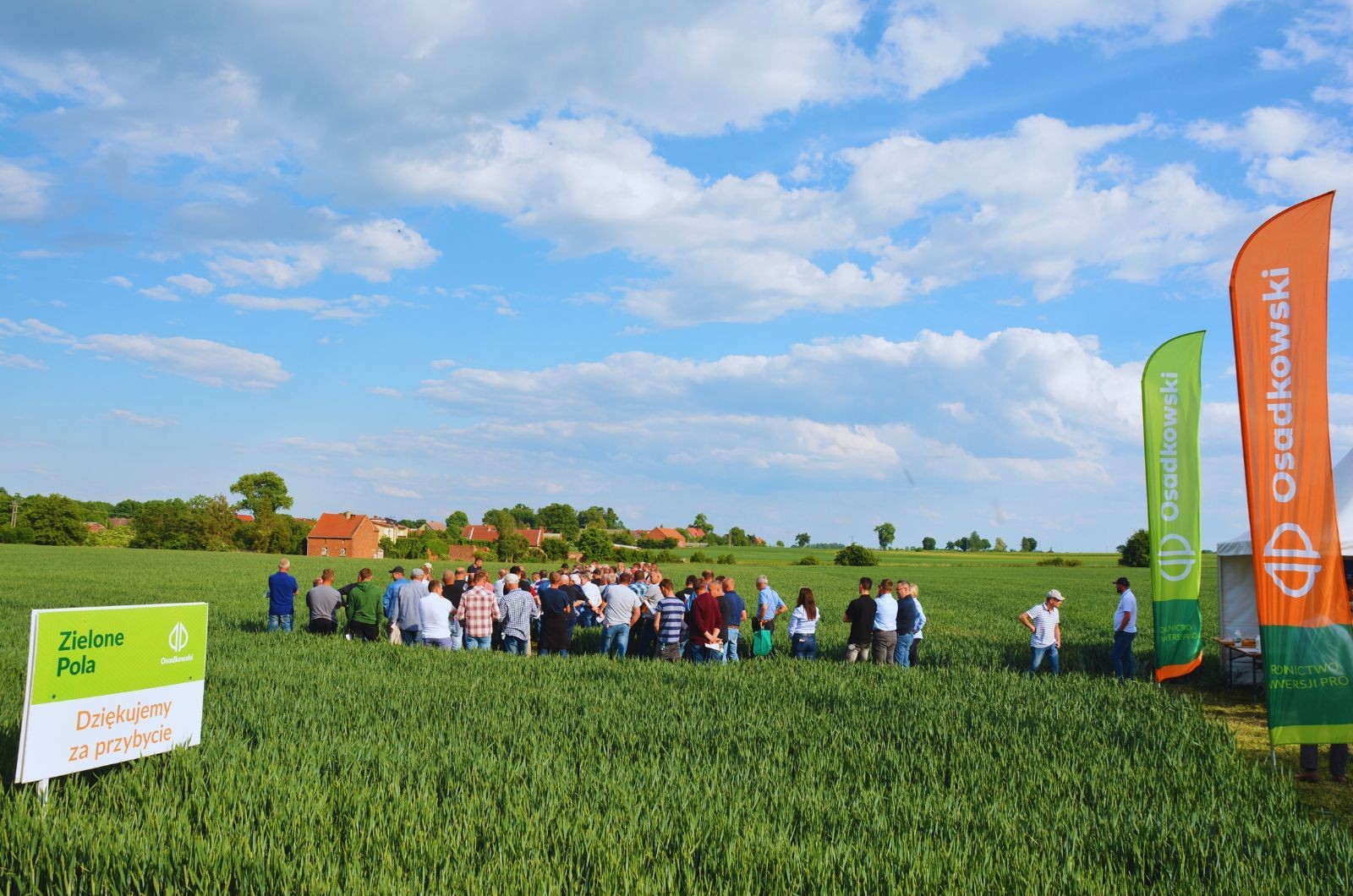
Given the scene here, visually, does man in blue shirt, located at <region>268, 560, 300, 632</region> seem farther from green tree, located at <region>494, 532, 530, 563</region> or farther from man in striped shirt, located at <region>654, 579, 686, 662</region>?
green tree, located at <region>494, 532, 530, 563</region>

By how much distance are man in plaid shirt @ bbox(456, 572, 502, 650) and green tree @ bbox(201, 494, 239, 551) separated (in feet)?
269

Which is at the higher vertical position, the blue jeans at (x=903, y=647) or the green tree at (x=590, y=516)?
the green tree at (x=590, y=516)

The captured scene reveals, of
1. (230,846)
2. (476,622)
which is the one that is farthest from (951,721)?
(476,622)

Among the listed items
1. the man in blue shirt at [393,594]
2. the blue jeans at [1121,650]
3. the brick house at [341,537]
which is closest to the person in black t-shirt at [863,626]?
the blue jeans at [1121,650]

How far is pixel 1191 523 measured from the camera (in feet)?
38.4

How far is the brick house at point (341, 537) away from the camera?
313 ft

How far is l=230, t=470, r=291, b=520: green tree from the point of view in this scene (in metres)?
113

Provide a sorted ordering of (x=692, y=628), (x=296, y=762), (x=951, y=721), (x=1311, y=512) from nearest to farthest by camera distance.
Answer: (x=296, y=762)
(x=1311, y=512)
(x=951, y=721)
(x=692, y=628)

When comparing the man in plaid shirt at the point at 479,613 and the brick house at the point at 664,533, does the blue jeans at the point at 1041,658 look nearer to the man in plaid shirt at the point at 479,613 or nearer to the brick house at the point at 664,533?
the man in plaid shirt at the point at 479,613

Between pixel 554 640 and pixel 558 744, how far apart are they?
21.1 ft

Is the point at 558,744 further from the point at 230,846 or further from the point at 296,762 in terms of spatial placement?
the point at 230,846

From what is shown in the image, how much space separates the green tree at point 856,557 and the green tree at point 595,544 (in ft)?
77.5

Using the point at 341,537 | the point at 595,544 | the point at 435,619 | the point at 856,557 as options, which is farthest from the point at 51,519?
the point at 435,619

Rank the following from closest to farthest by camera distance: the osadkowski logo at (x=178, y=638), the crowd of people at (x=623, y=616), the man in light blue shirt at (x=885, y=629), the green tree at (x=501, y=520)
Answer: the osadkowski logo at (x=178, y=638)
the crowd of people at (x=623, y=616)
the man in light blue shirt at (x=885, y=629)
the green tree at (x=501, y=520)
